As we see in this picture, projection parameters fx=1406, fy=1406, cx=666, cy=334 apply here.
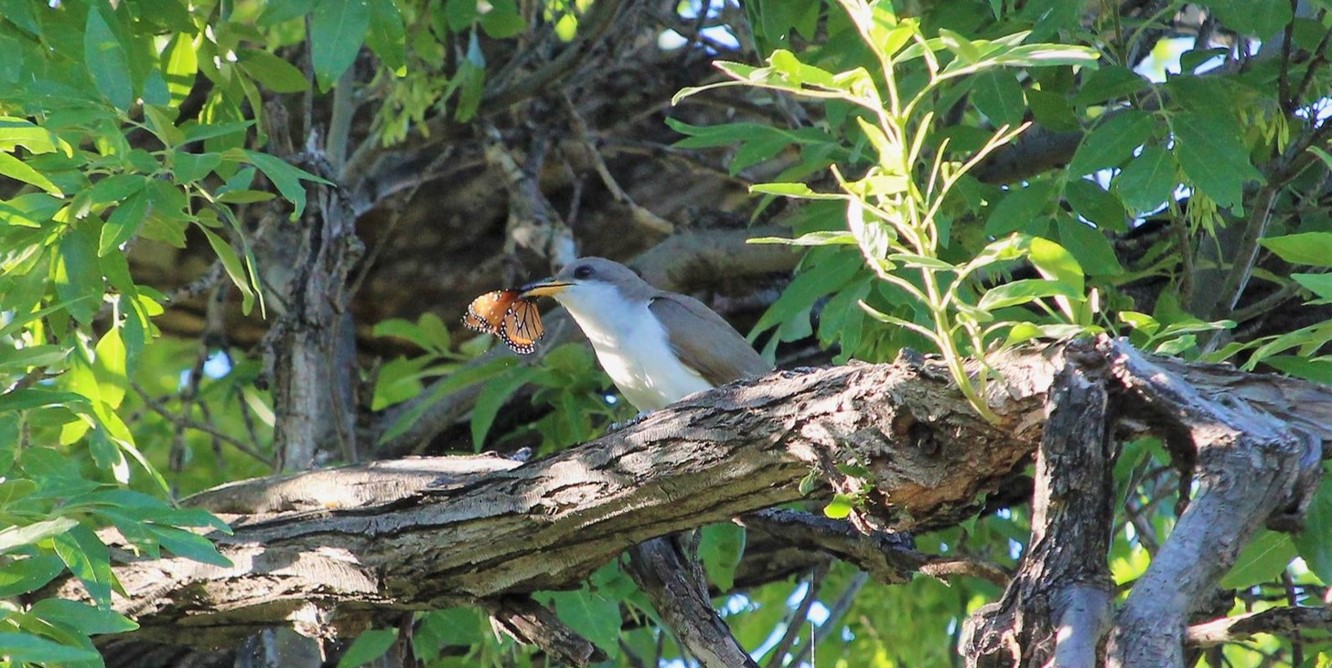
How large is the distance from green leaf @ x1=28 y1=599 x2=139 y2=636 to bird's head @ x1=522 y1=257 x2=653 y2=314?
300 centimetres

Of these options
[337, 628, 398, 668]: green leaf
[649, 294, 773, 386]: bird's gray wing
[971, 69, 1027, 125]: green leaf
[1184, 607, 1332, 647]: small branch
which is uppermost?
[649, 294, 773, 386]: bird's gray wing

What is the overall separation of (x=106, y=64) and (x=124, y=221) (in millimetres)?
386

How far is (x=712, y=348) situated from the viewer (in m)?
5.84

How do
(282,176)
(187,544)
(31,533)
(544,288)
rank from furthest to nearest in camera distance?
(544,288)
(282,176)
(187,544)
(31,533)

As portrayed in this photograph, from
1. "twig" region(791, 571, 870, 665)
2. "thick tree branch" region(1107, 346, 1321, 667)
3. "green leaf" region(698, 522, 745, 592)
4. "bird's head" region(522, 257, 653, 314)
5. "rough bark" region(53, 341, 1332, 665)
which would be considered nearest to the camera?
"thick tree branch" region(1107, 346, 1321, 667)

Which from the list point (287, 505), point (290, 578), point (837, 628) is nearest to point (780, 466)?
point (290, 578)

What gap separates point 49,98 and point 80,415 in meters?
0.90

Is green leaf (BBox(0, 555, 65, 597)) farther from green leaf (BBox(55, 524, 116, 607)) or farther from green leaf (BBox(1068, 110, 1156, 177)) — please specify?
green leaf (BBox(1068, 110, 1156, 177))

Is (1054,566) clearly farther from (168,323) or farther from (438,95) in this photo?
(168,323)

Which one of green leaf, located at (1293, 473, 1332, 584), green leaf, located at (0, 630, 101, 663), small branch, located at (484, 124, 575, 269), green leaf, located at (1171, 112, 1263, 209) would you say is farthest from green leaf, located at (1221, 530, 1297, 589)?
small branch, located at (484, 124, 575, 269)


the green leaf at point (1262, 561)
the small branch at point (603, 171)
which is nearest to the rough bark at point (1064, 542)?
the green leaf at point (1262, 561)

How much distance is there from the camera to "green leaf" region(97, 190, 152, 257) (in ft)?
11.0

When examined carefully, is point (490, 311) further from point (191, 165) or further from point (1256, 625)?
point (1256, 625)

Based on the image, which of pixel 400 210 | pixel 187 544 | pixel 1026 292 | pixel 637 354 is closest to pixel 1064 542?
pixel 1026 292
